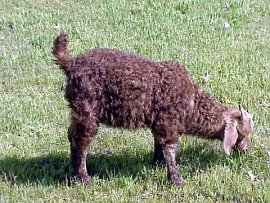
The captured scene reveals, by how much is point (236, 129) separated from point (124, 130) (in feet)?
4.49

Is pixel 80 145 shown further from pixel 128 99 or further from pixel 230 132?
pixel 230 132

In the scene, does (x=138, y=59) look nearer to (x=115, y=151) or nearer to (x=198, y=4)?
(x=115, y=151)

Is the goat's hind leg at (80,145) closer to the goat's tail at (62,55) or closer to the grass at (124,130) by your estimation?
the grass at (124,130)

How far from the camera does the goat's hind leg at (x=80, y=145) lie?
7207mm

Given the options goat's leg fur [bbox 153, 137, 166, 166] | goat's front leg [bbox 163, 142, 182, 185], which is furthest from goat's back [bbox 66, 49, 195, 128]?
goat's leg fur [bbox 153, 137, 166, 166]

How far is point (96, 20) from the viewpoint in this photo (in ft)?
42.2

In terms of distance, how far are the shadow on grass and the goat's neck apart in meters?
0.36

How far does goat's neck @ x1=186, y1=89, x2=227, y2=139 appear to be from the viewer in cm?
758

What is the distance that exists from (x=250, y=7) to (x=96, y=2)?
9.64ft

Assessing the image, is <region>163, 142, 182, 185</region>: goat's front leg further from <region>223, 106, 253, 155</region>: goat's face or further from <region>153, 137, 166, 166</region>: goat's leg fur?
<region>223, 106, 253, 155</region>: goat's face

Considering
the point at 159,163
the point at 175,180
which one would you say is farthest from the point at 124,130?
the point at 175,180

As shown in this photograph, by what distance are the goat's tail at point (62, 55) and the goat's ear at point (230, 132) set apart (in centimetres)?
179

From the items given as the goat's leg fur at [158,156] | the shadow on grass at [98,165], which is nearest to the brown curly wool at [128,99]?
the goat's leg fur at [158,156]

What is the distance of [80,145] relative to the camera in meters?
7.29
